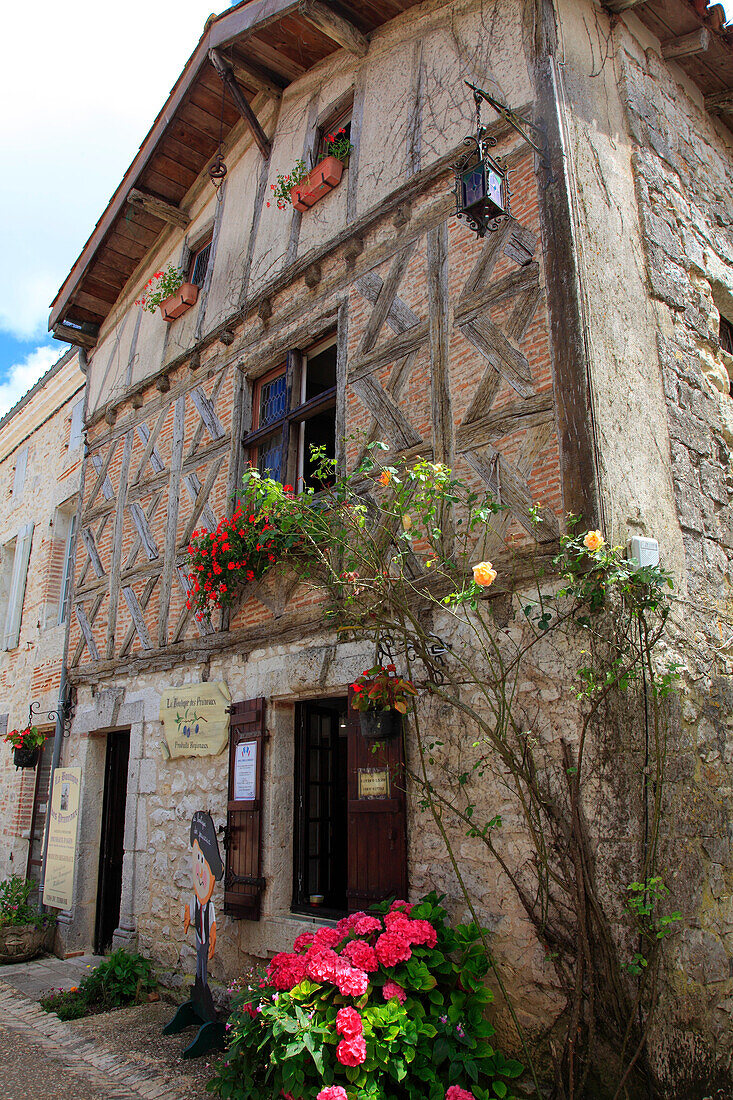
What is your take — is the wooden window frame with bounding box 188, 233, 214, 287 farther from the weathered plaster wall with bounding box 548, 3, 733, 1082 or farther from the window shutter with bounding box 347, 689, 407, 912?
the window shutter with bounding box 347, 689, 407, 912

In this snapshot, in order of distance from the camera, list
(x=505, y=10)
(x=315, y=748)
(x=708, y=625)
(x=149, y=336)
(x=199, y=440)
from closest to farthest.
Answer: (x=708, y=625)
(x=505, y=10)
(x=315, y=748)
(x=199, y=440)
(x=149, y=336)

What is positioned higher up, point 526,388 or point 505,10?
point 505,10

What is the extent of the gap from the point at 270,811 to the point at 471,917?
1674mm

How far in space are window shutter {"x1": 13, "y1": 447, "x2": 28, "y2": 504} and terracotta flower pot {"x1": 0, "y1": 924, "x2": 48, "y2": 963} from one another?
5411 mm

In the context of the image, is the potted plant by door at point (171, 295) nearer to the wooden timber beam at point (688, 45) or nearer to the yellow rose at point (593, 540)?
the wooden timber beam at point (688, 45)

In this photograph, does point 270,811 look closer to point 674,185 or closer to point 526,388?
point 526,388

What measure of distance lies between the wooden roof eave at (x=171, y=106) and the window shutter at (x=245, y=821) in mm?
5036

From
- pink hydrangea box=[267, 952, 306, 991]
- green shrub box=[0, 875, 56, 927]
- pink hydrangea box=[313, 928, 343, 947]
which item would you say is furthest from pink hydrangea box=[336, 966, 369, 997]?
green shrub box=[0, 875, 56, 927]

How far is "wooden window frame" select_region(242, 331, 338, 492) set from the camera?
5480mm

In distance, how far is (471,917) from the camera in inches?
140

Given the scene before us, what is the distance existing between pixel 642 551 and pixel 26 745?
6.88 meters

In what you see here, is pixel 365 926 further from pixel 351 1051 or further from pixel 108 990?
pixel 108 990

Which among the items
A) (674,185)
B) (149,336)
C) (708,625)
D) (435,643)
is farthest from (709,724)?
(149,336)

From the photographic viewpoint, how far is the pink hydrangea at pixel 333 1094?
2826mm
